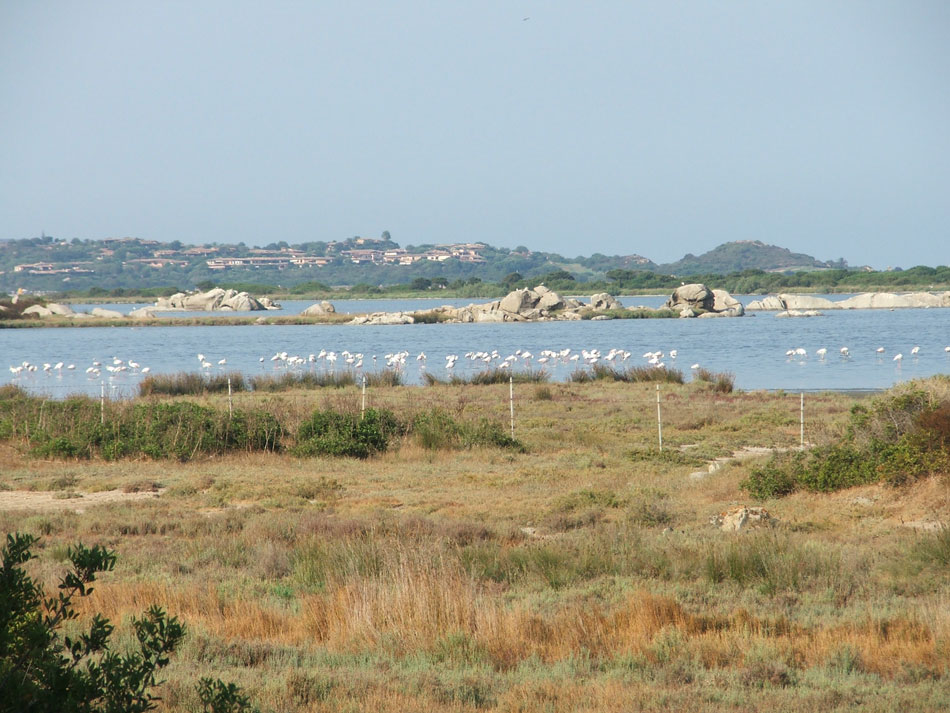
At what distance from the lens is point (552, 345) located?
204ft

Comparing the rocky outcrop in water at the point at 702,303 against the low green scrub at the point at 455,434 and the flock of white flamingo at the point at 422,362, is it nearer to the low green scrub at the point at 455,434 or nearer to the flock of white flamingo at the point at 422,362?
the flock of white flamingo at the point at 422,362

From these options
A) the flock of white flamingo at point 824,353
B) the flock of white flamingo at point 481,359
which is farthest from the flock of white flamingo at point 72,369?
the flock of white flamingo at point 824,353

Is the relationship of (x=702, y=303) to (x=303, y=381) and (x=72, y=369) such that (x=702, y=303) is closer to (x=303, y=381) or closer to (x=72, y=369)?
(x=72, y=369)

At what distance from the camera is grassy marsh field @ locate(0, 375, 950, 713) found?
6.30 meters

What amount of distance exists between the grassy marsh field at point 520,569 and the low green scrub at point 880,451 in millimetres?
48

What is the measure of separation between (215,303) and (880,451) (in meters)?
118

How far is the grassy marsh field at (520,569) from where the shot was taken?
6.30m

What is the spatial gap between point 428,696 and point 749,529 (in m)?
6.35

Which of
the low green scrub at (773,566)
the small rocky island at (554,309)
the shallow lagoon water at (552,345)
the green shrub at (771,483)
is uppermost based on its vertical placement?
the small rocky island at (554,309)

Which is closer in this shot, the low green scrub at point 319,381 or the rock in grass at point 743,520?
the rock in grass at point 743,520

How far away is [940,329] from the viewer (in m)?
65.7

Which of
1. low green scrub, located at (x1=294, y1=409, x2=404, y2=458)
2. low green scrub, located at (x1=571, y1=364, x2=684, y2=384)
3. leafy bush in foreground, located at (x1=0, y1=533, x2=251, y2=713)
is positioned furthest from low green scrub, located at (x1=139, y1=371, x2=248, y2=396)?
leafy bush in foreground, located at (x1=0, y1=533, x2=251, y2=713)

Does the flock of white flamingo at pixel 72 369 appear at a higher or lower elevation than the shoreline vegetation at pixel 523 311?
lower

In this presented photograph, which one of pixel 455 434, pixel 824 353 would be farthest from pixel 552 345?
pixel 455 434
